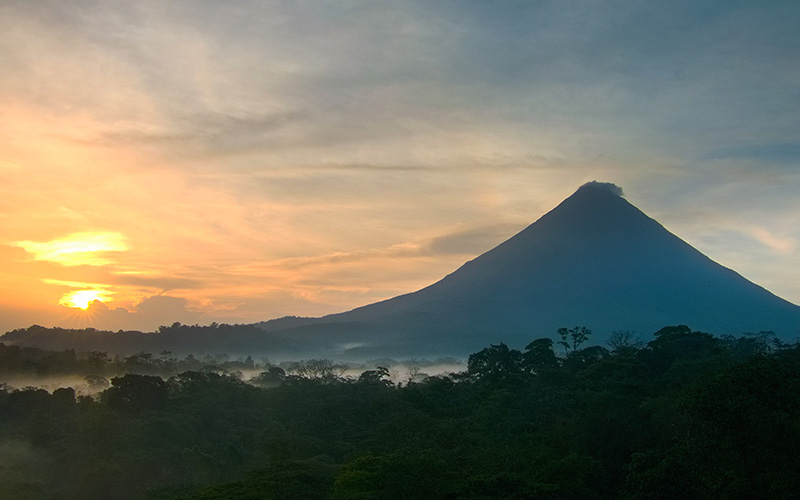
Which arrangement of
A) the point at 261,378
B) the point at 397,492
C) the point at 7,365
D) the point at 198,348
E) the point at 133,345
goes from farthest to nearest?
the point at 198,348 < the point at 133,345 < the point at 7,365 < the point at 261,378 < the point at 397,492

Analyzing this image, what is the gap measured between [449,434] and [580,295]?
4848 inches

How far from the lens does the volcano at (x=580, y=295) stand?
133 m

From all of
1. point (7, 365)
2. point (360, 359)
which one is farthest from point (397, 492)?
point (360, 359)

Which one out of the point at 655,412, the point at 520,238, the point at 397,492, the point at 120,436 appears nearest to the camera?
the point at 397,492

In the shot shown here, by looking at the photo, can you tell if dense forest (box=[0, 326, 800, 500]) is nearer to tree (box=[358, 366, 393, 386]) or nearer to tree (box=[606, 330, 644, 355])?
tree (box=[358, 366, 393, 386])

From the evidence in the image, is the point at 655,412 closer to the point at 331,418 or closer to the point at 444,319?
the point at 331,418

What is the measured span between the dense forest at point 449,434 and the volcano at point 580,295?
85.0m

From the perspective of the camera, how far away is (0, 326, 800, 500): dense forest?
53.5 ft

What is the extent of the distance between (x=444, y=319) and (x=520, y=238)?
3143cm

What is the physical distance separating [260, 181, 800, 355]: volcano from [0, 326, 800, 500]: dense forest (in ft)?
279

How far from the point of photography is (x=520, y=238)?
6447 inches

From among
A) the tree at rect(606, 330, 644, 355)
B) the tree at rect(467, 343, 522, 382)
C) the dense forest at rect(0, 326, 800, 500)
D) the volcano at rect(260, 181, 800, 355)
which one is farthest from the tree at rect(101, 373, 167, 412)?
the volcano at rect(260, 181, 800, 355)

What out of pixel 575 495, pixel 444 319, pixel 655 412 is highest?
pixel 444 319

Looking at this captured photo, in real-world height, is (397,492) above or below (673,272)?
below
